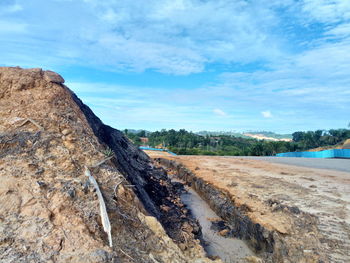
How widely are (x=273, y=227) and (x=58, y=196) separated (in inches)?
213

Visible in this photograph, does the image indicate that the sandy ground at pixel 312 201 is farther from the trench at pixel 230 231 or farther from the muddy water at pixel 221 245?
the muddy water at pixel 221 245

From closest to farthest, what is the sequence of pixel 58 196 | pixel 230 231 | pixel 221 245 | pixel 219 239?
pixel 58 196 → pixel 221 245 → pixel 219 239 → pixel 230 231

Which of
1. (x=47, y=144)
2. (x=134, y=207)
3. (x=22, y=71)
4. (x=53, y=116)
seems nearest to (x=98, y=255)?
(x=134, y=207)

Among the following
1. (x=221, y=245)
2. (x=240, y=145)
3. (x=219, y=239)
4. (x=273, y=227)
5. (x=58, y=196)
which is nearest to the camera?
(x=58, y=196)

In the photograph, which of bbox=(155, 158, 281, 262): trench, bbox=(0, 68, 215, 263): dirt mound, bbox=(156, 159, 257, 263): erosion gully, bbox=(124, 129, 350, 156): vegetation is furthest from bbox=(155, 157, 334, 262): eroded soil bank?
bbox=(124, 129, 350, 156): vegetation

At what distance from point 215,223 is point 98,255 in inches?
247

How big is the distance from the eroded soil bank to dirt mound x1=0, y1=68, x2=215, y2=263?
200 cm

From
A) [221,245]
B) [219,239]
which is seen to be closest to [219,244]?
[221,245]

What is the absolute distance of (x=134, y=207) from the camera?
475cm

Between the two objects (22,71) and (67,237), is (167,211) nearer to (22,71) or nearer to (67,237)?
(67,237)

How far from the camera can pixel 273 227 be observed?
259 inches

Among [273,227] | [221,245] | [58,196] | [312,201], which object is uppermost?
[58,196]

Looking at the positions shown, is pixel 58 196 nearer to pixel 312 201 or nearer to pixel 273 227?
pixel 273 227

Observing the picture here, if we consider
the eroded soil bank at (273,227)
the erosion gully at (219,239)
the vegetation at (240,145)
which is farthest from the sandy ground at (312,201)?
the vegetation at (240,145)
